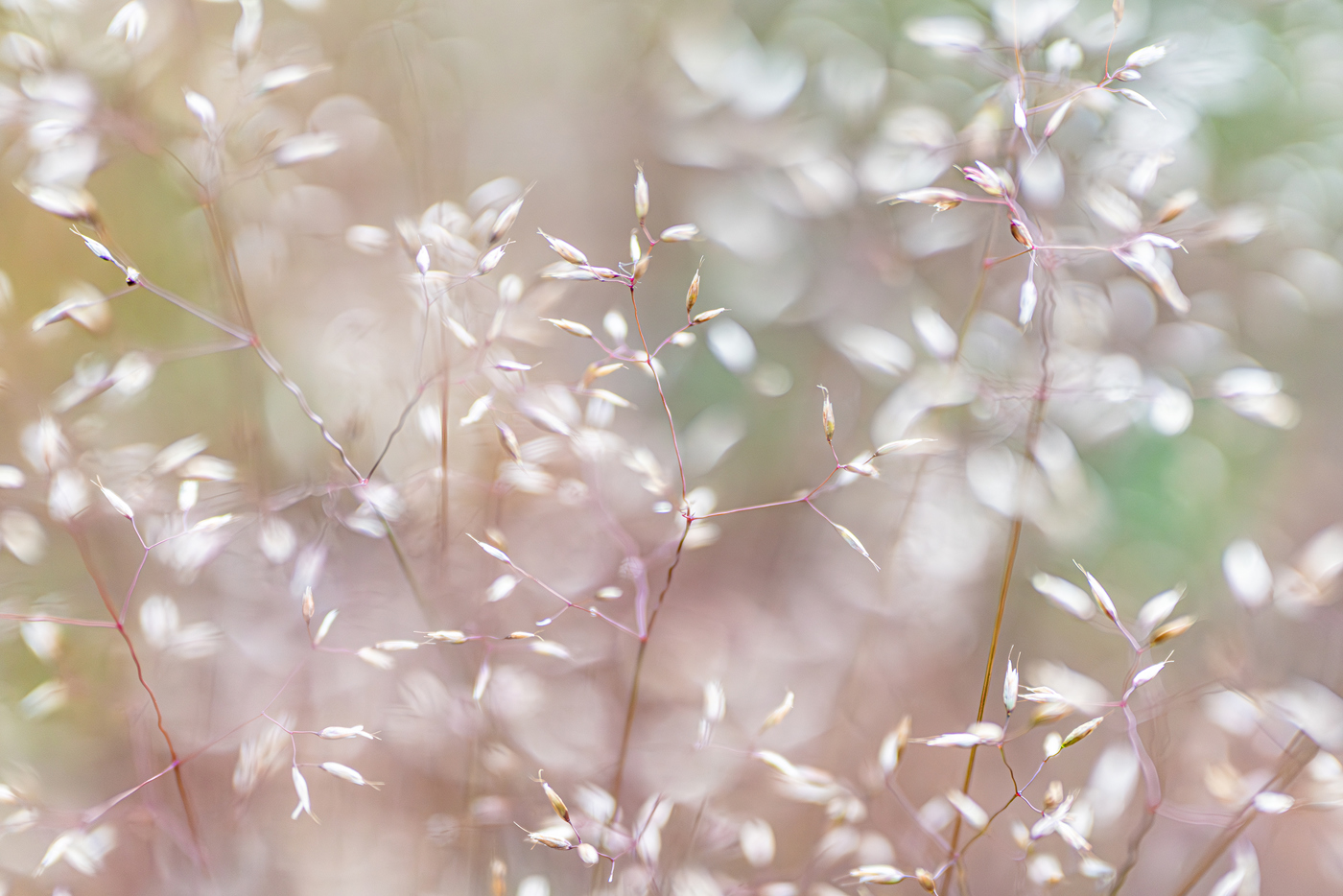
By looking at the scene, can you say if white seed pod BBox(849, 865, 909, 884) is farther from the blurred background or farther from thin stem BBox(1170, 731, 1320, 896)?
thin stem BBox(1170, 731, 1320, 896)

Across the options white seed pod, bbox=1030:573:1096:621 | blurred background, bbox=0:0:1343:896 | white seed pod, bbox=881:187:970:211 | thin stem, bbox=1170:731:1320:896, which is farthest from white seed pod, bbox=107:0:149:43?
thin stem, bbox=1170:731:1320:896

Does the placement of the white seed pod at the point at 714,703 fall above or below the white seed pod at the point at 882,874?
above

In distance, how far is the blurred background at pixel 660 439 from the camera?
2.44 ft

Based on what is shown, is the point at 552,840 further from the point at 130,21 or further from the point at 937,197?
the point at 130,21

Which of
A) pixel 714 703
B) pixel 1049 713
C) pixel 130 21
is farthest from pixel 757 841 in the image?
pixel 130 21

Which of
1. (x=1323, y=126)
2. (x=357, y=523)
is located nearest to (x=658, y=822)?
(x=357, y=523)

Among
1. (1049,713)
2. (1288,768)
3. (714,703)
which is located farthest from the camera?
(1288,768)

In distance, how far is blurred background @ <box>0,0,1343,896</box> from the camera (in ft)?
2.44

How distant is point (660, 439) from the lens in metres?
0.80

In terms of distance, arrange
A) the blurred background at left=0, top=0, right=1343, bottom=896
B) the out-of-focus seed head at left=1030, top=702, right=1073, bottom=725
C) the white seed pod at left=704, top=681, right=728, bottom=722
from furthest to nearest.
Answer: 1. the blurred background at left=0, top=0, right=1343, bottom=896
2. the white seed pod at left=704, top=681, right=728, bottom=722
3. the out-of-focus seed head at left=1030, top=702, right=1073, bottom=725

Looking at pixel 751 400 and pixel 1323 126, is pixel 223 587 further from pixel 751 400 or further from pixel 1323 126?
pixel 1323 126

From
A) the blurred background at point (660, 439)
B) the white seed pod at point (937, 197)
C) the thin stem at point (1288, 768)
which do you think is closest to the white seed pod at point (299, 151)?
the blurred background at point (660, 439)

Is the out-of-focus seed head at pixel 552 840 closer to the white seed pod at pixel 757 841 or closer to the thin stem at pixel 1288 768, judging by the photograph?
the white seed pod at pixel 757 841

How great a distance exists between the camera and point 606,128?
815 millimetres
